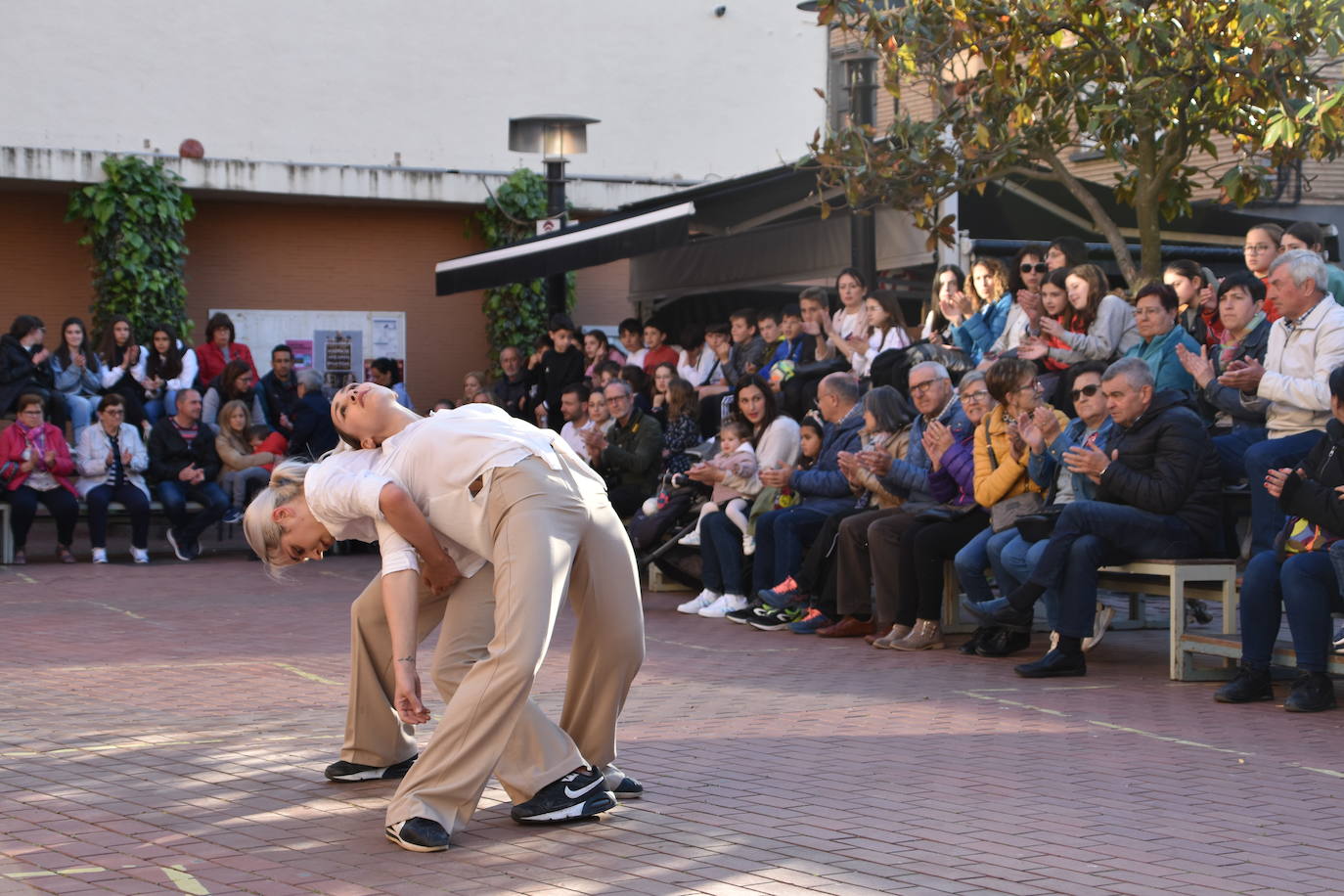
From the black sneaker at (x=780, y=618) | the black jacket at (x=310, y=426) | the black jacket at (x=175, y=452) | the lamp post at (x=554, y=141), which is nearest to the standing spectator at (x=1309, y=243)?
the black sneaker at (x=780, y=618)

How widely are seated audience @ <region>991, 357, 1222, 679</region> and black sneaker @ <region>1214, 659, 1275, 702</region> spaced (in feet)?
3.24

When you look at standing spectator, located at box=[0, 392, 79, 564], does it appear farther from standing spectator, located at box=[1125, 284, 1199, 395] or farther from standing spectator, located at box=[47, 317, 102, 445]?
standing spectator, located at box=[1125, 284, 1199, 395]

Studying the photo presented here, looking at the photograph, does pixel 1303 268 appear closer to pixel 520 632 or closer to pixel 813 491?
pixel 813 491

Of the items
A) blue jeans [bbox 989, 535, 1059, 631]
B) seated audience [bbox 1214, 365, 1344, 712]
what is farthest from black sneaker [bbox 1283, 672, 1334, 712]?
blue jeans [bbox 989, 535, 1059, 631]

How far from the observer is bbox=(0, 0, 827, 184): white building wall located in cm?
2220

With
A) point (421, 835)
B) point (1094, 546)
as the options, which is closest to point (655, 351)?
point (1094, 546)

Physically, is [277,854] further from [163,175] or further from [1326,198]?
[1326,198]

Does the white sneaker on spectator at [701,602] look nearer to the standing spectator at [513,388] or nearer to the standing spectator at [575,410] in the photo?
the standing spectator at [575,410]

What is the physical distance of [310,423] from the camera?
18562 millimetres

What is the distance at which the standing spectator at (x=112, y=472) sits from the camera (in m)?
16.8

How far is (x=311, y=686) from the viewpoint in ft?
30.0

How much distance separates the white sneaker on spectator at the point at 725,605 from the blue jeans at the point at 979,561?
102 inches

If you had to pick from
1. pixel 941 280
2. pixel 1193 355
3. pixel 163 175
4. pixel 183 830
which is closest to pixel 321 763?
pixel 183 830

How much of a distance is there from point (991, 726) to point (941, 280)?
613 cm
